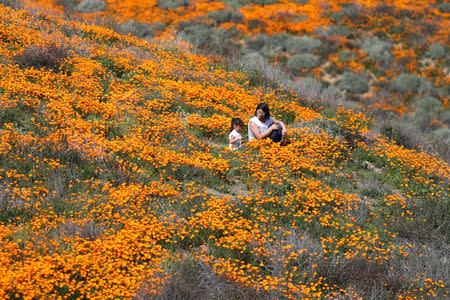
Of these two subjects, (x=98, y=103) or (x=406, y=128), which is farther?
(x=406, y=128)

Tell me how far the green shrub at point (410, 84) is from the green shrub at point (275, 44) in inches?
242

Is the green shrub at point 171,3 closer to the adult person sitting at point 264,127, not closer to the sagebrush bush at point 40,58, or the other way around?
the sagebrush bush at point 40,58

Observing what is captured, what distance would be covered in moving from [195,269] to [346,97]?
14.3 metres

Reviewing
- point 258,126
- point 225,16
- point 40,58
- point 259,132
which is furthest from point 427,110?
point 40,58

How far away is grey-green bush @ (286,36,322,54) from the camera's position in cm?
2117

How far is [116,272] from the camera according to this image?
14.4 feet

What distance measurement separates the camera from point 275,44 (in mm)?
21922

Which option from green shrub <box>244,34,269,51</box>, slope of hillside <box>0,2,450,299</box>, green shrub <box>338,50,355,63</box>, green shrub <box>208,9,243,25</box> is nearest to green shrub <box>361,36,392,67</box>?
green shrub <box>338,50,355,63</box>

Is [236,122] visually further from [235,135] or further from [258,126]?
[258,126]

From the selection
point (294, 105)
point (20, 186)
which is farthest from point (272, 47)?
point (20, 186)

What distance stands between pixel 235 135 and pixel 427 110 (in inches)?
465

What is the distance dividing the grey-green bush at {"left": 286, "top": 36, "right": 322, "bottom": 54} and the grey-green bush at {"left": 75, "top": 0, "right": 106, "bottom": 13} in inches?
496

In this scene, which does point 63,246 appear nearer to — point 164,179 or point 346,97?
point 164,179

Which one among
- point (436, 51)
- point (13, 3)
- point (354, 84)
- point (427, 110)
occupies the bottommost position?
point (427, 110)
